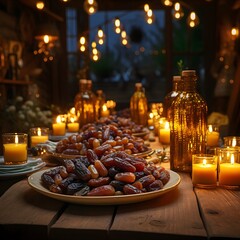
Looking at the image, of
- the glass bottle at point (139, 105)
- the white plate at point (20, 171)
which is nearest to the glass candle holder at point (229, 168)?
the white plate at point (20, 171)

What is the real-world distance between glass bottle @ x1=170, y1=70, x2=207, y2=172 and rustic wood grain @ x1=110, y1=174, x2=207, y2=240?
342 mm

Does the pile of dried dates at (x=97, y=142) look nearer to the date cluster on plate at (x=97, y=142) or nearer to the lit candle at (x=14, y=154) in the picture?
the date cluster on plate at (x=97, y=142)

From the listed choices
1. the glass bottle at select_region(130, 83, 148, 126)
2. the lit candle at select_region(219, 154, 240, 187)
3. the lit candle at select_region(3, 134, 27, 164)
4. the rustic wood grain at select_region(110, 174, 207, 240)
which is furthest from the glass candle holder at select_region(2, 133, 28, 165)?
the glass bottle at select_region(130, 83, 148, 126)

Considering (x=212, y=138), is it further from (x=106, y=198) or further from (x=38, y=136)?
(x=106, y=198)

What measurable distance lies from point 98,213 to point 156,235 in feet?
0.64

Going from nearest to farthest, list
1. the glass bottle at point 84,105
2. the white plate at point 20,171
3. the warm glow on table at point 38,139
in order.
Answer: the white plate at point 20,171
the warm glow on table at point 38,139
the glass bottle at point 84,105

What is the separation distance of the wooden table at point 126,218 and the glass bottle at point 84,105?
1730 mm

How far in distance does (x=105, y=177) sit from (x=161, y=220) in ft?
0.73

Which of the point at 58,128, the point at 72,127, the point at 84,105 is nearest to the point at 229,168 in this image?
the point at 58,128

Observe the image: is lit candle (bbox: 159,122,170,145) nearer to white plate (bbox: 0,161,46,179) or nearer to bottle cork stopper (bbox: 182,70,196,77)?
bottle cork stopper (bbox: 182,70,196,77)

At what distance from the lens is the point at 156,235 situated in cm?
93

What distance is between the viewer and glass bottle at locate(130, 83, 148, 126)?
10.3ft

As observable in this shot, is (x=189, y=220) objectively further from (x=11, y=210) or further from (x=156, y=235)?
(x=11, y=210)

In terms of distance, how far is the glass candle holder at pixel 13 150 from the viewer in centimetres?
165
